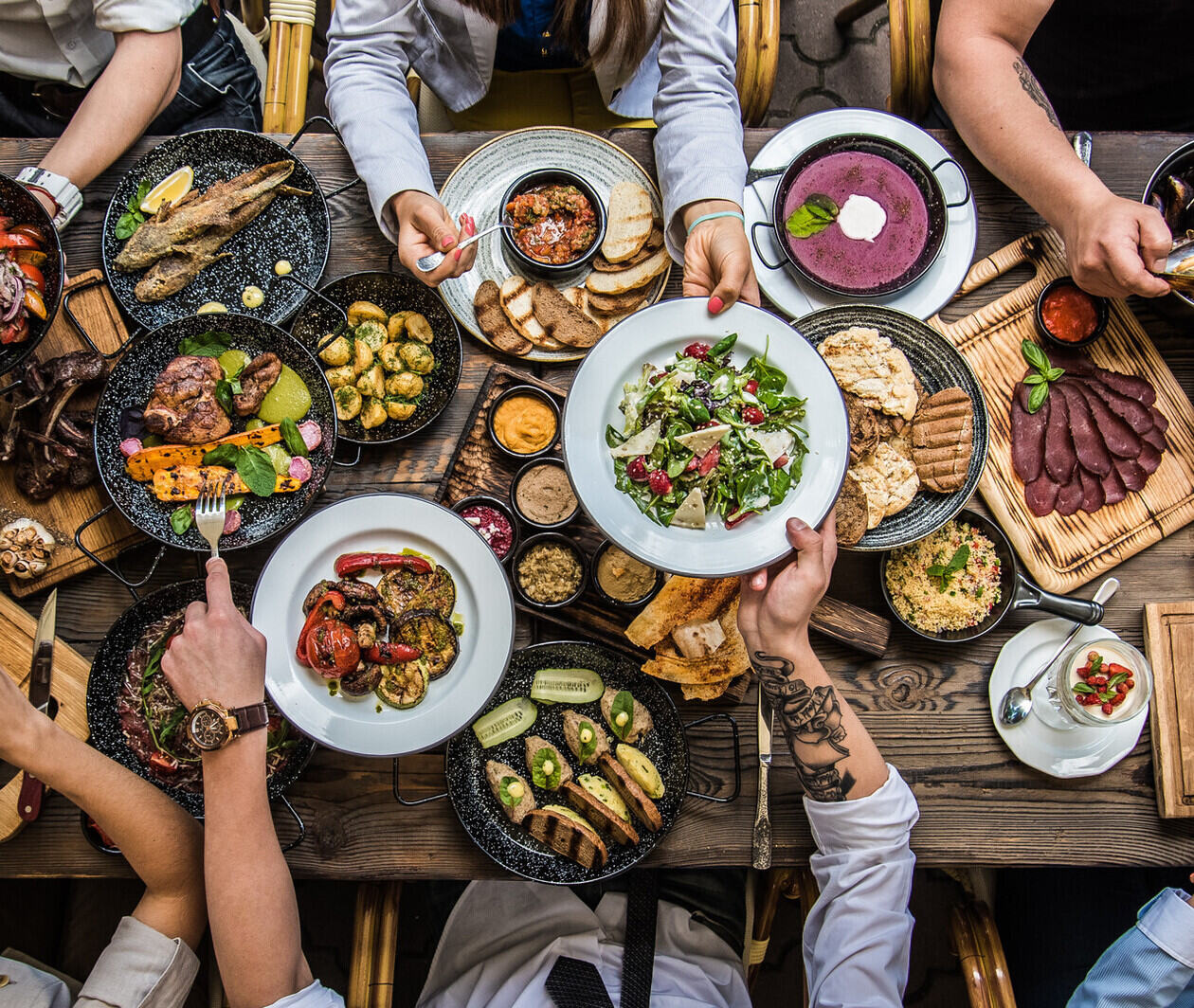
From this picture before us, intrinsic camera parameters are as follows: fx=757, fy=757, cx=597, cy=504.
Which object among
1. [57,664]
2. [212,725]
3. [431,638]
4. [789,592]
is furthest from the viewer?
[57,664]

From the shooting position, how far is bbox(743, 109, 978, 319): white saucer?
7.32 ft

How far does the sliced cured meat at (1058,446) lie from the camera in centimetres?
218

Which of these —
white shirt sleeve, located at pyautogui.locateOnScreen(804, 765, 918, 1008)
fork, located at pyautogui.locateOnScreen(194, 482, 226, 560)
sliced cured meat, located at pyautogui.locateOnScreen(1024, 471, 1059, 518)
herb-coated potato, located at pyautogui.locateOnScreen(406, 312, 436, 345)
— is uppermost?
herb-coated potato, located at pyautogui.locateOnScreen(406, 312, 436, 345)

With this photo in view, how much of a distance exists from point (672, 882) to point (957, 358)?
77.3 inches

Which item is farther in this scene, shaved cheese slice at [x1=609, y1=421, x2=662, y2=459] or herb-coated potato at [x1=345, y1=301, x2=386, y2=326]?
herb-coated potato at [x1=345, y1=301, x2=386, y2=326]

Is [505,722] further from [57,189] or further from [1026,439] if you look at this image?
[57,189]

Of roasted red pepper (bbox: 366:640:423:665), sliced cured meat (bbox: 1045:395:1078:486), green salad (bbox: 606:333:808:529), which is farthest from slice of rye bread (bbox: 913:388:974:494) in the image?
roasted red pepper (bbox: 366:640:423:665)

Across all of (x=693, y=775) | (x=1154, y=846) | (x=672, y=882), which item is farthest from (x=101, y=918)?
(x=1154, y=846)

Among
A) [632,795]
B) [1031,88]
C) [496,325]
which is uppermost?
[1031,88]

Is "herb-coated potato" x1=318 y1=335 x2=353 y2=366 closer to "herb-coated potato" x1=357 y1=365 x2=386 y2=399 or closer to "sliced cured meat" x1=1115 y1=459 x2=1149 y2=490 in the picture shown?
"herb-coated potato" x1=357 y1=365 x2=386 y2=399

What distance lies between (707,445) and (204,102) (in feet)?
7.37

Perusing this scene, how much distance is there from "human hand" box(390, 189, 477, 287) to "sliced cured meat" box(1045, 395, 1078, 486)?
5.76 feet

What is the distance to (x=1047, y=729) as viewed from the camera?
2148 mm

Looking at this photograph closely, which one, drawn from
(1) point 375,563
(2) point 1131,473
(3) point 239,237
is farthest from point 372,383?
(2) point 1131,473
